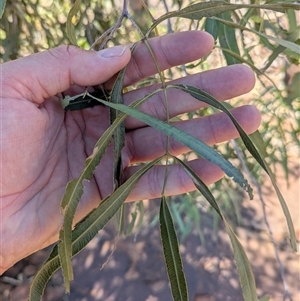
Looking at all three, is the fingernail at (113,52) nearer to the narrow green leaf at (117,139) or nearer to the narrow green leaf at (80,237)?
the narrow green leaf at (117,139)

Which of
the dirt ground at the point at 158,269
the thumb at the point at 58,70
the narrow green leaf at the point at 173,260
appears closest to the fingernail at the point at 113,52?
the thumb at the point at 58,70

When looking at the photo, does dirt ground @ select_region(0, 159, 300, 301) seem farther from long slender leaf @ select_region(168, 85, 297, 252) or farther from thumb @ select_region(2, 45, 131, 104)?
long slender leaf @ select_region(168, 85, 297, 252)

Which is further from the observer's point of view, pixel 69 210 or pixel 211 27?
pixel 211 27

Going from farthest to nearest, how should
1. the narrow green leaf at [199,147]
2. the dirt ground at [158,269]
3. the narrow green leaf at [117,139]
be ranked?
1. the dirt ground at [158,269]
2. the narrow green leaf at [117,139]
3. the narrow green leaf at [199,147]

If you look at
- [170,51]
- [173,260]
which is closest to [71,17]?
[170,51]

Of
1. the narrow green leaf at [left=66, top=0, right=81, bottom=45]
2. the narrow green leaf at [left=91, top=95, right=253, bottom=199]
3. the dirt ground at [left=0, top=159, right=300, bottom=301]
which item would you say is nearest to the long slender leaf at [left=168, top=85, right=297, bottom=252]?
the narrow green leaf at [left=91, top=95, right=253, bottom=199]

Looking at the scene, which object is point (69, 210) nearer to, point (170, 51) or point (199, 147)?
point (199, 147)

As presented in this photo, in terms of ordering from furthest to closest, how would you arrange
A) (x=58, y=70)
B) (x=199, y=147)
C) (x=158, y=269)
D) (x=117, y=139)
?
(x=158, y=269), (x=58, y=70), (x=117, y=139), (x=199, y=147)

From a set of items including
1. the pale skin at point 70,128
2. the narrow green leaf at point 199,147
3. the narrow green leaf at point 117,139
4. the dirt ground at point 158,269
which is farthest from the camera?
the dirt ground at point 158,269
